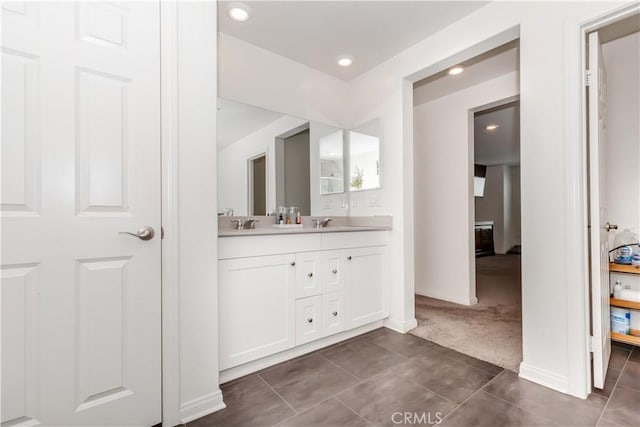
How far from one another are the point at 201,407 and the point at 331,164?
89.8 inches

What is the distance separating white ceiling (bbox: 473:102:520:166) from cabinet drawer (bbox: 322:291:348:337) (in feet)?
9.84

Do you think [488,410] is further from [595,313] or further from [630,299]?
[630,299]

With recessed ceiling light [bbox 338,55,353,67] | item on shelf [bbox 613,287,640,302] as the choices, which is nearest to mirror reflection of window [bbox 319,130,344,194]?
A: recessed ceiling light [bbox 338,55,353,67]

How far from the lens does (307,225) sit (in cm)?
284

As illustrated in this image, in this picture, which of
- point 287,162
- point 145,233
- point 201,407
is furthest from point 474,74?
point 201,407

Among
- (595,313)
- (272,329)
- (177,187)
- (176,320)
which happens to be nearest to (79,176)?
(177,187)

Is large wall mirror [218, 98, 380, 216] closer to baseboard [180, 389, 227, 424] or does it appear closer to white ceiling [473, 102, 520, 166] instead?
baseboard [180, 389, 227, 424]

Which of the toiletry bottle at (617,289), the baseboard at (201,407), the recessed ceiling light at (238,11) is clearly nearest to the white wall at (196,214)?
the baseboard at (201,407)

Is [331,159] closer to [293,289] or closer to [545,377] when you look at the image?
[293,289]

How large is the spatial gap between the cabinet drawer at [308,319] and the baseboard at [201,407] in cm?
63

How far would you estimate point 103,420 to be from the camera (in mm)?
1254

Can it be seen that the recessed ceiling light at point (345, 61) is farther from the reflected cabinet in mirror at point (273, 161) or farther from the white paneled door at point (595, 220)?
the white paneled door at point (595, 220)

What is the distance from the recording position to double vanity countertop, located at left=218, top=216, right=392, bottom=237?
192 centimetres

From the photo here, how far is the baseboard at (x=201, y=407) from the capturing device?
4.65 ft
